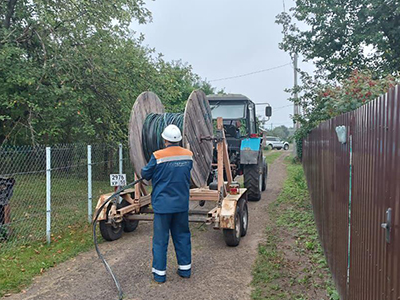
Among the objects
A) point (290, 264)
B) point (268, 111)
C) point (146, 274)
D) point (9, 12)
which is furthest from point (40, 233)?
point (268, 111)

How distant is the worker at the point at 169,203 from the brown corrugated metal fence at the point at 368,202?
6.15 feet

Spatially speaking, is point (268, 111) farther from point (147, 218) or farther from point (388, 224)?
point (388, 224)

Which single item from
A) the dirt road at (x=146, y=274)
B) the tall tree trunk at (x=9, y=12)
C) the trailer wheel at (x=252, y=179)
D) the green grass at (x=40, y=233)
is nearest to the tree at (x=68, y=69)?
the tall tree trunk at (x=9, y=12)

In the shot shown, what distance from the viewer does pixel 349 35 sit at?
14453mm

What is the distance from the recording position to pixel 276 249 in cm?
617

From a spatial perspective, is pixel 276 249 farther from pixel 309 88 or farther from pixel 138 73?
pixel 309 88

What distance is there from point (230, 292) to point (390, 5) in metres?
12.4

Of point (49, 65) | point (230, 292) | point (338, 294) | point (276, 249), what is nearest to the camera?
point (338, 294)

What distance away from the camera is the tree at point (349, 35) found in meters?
13.3

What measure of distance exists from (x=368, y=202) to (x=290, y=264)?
304 centimetres

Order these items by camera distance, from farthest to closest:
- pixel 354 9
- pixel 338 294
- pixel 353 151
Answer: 1. pixel 354 9
2. pixel 338 294
3. pixel 353 151

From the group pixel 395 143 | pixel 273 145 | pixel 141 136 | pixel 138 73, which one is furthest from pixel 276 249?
pixel 273 145

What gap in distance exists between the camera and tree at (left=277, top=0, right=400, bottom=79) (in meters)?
13.3

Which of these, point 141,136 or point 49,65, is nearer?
point 141,136
